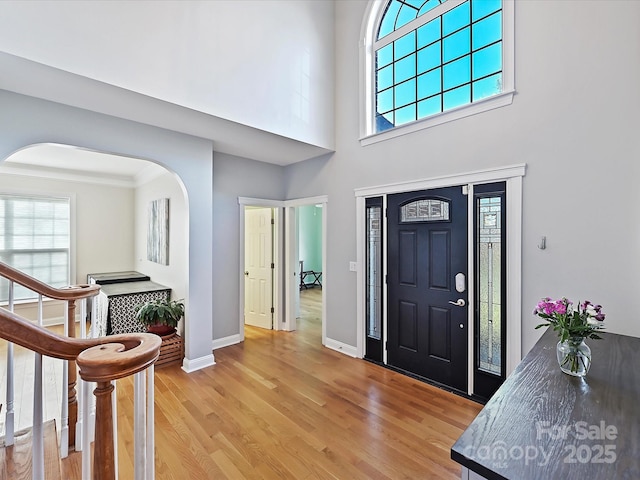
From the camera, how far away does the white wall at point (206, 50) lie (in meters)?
2.06

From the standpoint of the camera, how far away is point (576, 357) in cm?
140

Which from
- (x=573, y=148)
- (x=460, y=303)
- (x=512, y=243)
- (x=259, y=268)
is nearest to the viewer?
(x=573, y=148)

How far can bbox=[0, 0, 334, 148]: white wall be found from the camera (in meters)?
2.06

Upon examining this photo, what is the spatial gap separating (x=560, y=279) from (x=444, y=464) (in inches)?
66.1

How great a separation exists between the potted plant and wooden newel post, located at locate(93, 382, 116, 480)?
3070 millimetres

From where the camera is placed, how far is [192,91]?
8.80 feet

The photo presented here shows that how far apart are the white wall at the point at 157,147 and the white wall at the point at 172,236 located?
6.6 inches

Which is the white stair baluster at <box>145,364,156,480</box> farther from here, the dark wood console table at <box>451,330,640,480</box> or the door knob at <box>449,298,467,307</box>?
the door knob at <box>449,298,467,307</box>

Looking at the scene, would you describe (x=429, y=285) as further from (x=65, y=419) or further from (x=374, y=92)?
(x=65, y=419)

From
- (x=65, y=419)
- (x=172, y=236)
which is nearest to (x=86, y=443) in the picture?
(x=65, y=419)

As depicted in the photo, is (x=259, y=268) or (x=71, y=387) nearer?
(x=71, y=387)

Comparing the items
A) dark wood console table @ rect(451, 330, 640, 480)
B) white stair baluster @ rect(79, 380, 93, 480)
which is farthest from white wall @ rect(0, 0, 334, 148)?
dark wood console table @ rect(451, 330, 640, 480)

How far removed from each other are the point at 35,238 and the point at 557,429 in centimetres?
696

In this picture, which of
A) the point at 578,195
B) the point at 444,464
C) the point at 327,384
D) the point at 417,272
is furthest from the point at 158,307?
the point at 578,195
